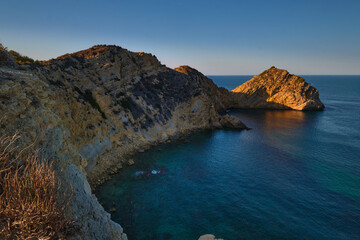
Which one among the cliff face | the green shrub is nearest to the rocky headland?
the cliff face

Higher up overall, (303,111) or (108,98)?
(108,98)

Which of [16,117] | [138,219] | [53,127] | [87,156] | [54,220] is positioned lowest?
[138,219]

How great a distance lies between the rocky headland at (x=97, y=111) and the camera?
1739 cm

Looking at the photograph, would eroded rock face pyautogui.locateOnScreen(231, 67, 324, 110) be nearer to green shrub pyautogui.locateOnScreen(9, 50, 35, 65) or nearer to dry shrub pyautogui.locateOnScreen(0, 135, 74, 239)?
green shrub pyautogui.locateOnScreen(9, 50, 35, 65)

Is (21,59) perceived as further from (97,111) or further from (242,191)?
(242,191)

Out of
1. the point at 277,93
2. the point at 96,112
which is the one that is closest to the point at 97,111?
the point at 96,112

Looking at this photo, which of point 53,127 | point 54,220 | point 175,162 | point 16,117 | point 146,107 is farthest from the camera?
point 146,107

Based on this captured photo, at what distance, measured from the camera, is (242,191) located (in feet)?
110

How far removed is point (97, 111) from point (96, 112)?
2.13ft

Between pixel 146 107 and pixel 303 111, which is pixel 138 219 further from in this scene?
pixel 303 111

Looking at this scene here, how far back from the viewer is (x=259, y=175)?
Answer: 129 feet

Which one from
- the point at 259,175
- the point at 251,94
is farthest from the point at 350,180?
the point at 251,94

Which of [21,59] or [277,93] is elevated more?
[21,59]

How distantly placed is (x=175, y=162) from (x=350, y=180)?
35.4m
